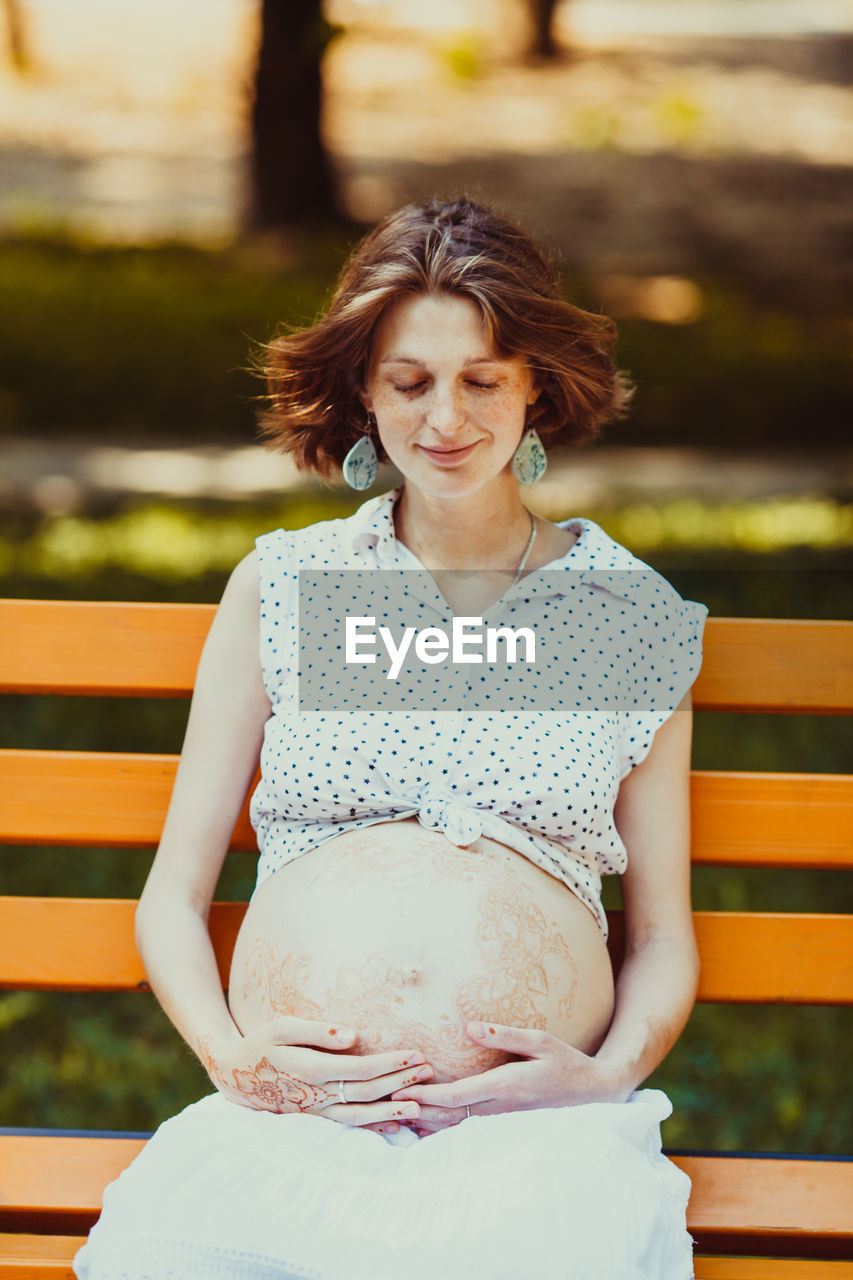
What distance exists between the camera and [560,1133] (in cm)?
195

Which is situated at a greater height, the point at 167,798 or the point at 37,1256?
the point at 167,798

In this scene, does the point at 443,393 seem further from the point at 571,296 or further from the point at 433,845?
the point at 433,845

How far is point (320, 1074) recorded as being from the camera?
2.04 metres

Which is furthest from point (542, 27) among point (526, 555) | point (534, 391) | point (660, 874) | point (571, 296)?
point (660, 874)

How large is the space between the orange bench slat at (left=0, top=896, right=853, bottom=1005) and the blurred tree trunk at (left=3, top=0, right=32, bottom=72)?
16.3m

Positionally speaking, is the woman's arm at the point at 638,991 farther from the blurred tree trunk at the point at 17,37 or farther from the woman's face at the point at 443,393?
the blurred tree trunk at the point at 17,37

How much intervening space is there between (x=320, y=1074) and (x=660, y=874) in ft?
2.34

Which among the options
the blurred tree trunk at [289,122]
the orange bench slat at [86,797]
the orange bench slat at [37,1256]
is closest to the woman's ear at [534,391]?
the orange bench slat at [86,797]

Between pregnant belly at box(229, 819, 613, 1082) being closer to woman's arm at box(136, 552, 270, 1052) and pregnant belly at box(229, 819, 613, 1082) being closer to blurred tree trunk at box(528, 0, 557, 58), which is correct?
woman's arm at box(136, 552, 270, 1052)

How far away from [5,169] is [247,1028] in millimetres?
15494

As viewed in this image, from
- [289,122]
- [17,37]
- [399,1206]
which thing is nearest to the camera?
[399,1206]

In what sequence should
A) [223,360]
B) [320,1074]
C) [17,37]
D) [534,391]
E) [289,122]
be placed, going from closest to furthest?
1. [320,1074]
2. [534,391]
3. [289,122]
4. [223,360]
5. [17,37]

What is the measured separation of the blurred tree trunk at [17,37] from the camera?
1628cm

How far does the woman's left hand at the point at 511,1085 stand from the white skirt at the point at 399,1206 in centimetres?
5
